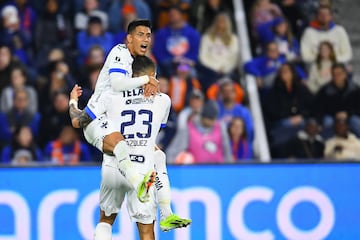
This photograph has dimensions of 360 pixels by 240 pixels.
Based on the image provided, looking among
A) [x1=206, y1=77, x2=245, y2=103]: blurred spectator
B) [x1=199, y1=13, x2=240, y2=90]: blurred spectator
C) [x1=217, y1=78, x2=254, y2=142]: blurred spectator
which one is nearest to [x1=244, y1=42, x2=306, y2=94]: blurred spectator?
[x1=199, y1=13, x2=240, y2=90]: blurred spectator

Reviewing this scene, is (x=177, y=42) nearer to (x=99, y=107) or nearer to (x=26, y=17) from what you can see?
(x=26, y=17)

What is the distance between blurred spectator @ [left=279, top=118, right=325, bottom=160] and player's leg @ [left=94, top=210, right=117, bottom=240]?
176 inches

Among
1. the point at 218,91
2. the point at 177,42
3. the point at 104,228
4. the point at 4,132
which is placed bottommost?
the point at 104,228

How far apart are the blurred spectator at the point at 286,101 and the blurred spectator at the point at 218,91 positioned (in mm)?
370

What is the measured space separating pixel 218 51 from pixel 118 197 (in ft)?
17.4

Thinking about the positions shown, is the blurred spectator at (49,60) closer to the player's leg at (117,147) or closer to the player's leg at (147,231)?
the player's leg at (117,147)

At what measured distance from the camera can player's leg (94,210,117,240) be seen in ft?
34.4

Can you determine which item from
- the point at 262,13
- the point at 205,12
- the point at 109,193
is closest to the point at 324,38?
the point at 262,13

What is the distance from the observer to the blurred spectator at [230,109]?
575 inches

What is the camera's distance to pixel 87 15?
51.4 ft

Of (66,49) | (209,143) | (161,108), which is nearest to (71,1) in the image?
(66,49)

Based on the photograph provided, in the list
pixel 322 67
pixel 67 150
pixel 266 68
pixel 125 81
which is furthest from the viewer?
pixel 322 67

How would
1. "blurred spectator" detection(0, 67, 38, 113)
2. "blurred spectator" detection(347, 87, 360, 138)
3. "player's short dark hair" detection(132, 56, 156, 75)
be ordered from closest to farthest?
"player's short dark hair" detection(132, 56, 156, 75) → "blurred spectator" detection(0, 67, 38, 113) → "blurred spectator" detection(347, 87, 360, 138)

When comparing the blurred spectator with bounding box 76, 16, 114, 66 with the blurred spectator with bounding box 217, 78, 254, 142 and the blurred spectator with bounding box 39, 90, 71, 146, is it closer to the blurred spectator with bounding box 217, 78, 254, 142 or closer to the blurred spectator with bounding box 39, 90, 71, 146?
the blurred spectator with bounding box 39, 90, 71, 146
